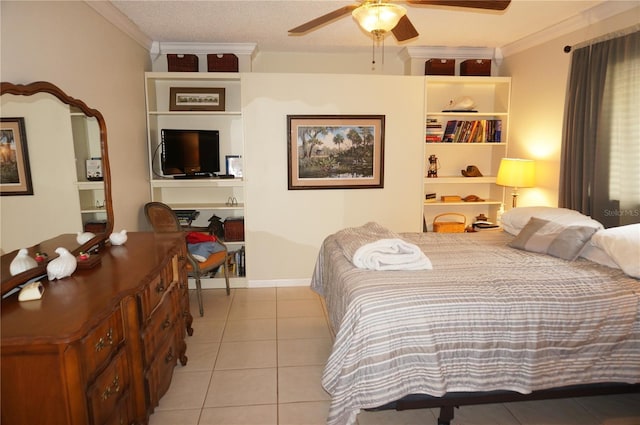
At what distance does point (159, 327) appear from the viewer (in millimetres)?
2266

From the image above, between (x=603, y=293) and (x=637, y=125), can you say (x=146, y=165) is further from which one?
(x=637, y=125)

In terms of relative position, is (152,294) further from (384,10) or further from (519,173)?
(519,173)

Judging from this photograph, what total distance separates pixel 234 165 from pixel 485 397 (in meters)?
3.30

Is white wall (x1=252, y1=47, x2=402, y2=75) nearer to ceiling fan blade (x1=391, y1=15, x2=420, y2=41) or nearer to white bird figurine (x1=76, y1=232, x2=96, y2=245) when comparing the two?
ceiling fan blade (x1=391, y1=15, x2=420, y2=41)

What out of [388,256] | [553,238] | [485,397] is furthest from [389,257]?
[553,238]

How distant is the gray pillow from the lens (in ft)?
8.54

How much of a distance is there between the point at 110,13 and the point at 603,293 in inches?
150

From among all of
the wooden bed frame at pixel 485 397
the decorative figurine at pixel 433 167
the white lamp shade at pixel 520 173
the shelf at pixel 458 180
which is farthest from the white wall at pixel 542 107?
the wooden bed frame at pixel 485 397

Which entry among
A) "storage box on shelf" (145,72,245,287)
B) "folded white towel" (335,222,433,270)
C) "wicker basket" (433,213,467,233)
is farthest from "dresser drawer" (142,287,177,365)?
"wicker basket" (433,213,467,233)

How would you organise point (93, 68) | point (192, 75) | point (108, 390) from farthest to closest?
point (192, 75) → point (93, 68) → point (108, 390)

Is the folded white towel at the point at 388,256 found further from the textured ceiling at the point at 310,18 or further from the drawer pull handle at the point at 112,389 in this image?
the textured ceiling at the point at 310,18

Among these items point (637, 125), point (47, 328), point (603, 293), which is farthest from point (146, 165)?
point (637, 125)

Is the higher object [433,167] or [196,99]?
[196,99]

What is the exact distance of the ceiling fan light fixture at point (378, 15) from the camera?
6.95 feet
